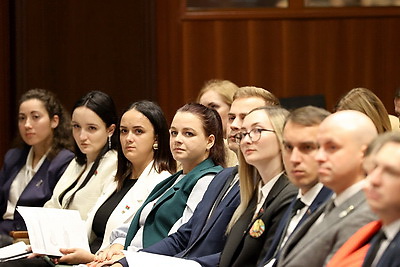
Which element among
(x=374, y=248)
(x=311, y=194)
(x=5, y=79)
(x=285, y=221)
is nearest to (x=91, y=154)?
(x=5, y=79)

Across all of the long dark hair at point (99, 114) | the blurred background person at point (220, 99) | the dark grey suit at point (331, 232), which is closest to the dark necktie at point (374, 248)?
the dark grey suit at point (331, 232)

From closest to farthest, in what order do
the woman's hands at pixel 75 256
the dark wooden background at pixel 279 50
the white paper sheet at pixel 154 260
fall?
1. the white paper sheet at pixel 154 260
2. the woman's hands at pixel 75 256
3. the dark wooden background at pixel 279 50

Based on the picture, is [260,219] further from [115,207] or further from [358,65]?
[358,65]

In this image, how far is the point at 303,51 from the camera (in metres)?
6.45

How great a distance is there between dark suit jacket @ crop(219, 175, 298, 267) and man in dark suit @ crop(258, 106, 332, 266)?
137 mm

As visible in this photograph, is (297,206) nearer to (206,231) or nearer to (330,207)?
(330,207)

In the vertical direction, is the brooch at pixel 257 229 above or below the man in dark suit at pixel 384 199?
below

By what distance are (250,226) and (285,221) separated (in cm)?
25

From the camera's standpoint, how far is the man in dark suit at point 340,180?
99.9 inches

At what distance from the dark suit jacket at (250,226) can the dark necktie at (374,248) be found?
0.79 m

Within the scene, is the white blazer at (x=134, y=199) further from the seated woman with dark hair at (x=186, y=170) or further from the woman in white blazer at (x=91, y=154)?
the woman in white blazer at (x=91, y=154)

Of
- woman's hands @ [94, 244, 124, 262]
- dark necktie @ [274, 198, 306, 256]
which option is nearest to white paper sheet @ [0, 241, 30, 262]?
woman's hands @ [94, 244, 124, 262]

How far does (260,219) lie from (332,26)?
11.6ft

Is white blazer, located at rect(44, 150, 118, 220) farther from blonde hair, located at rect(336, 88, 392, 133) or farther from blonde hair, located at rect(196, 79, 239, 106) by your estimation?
blonde hair, located at rect(336, 88, 392, 133)
